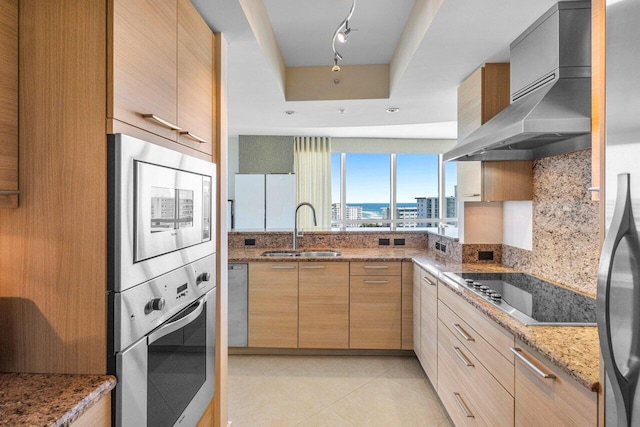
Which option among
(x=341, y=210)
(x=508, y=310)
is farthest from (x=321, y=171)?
(x=508, y=310)

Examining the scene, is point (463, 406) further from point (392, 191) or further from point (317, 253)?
point (392, 191)

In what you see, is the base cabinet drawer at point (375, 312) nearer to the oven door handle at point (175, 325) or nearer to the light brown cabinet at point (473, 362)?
the light brown cabinet at point (473, 362)

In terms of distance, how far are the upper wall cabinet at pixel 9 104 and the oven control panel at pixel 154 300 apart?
40cm

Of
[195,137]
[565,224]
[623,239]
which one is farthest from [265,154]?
[623,239]

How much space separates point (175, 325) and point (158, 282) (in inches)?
8.5

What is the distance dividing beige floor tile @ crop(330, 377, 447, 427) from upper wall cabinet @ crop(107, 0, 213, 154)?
6.00 ft

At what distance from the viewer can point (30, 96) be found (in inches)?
40.9

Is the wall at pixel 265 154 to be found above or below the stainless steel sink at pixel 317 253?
above

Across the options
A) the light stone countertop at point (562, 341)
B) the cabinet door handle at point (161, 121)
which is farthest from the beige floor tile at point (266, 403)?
the cabinet door handle at point (161, 121)

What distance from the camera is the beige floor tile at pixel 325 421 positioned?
2.23 metres

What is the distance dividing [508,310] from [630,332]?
878 millimetres

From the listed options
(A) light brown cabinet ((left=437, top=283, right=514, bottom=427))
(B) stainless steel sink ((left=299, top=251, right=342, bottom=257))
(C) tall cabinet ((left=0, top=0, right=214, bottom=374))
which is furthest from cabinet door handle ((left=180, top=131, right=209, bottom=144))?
(B) stainless steel sink ((left=299, top=251, right=342, bottom=257))

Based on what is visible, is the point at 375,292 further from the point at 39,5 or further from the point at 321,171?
the point at 321,171

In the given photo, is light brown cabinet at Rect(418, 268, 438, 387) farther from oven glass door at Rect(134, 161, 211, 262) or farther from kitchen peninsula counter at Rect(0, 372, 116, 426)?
kitchen peninsula counter at Rect(0, 372, 116, 426)
